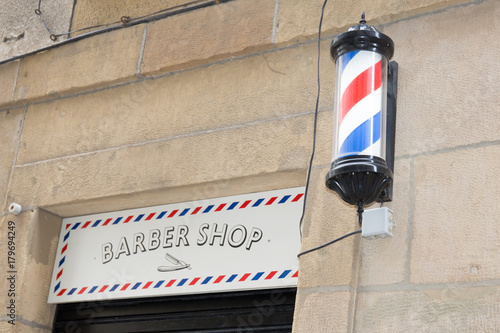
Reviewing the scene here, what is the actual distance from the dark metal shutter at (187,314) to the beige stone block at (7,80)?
1240 millimetres

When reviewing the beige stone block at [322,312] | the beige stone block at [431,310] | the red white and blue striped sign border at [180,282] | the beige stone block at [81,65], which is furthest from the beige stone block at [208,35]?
the beige stone block at [431,310]

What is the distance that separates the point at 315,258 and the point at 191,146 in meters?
0.93

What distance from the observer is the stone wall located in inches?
106

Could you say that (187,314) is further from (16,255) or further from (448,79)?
(448,79)

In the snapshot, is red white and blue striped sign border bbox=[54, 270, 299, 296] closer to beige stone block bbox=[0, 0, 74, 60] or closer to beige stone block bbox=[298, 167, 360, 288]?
beige stone block bbox=[298, 167, 360, 288]

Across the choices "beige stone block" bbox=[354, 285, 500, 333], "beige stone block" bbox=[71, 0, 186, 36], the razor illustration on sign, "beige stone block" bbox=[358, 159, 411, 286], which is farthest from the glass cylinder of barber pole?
"beige stone block" bbox=[71, 0, 186, 36]

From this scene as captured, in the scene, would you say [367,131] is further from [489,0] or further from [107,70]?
[107,70]

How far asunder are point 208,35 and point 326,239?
4.28 feet

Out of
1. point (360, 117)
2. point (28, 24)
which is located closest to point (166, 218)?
point (360, 117)

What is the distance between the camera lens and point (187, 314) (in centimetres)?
348

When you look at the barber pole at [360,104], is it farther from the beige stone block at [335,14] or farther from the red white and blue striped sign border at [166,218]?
the red white and blue striped sign border at [166,218]

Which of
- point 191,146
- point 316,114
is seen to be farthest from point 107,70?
Result: point 316,114

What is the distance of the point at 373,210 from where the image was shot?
2.71 m

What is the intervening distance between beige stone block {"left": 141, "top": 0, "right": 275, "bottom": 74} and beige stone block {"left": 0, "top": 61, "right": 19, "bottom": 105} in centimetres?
93
